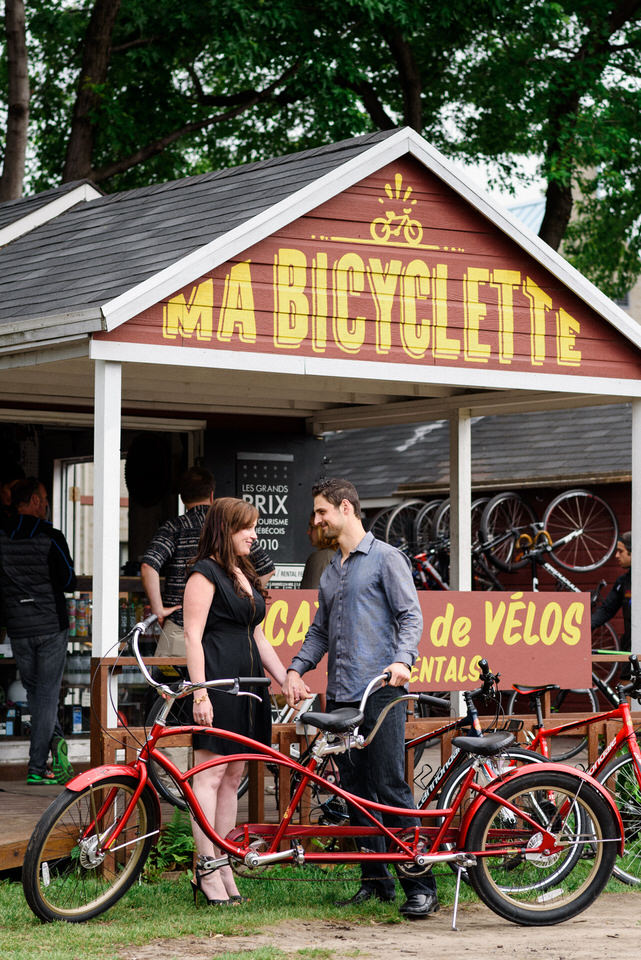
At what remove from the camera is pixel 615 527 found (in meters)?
16.4

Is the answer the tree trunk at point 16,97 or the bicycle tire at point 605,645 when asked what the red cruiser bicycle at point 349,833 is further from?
the tree trunk at point 16,97

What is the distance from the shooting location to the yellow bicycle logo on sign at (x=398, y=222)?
28.5 ft

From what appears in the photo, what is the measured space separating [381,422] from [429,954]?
5857 millimetres

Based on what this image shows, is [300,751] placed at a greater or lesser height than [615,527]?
lesser

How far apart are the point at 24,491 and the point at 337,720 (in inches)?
151

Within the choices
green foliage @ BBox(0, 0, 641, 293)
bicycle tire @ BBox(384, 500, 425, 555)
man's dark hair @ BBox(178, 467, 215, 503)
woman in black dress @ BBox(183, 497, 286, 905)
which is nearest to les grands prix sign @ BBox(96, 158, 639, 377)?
man's dark hair @ BBox(178, 467, 215, 503)

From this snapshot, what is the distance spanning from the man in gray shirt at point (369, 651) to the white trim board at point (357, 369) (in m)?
1.32

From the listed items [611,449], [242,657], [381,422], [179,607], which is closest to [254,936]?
[242,657]

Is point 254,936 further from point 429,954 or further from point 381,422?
point 381,422

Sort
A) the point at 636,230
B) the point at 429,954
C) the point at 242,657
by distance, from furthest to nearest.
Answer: the point at 636,230 → the point at 242,657 → the point at 429,954

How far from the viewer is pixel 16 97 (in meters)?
19.2

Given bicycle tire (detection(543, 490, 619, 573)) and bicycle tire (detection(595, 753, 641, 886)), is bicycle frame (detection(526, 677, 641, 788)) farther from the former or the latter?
bicycle tire (detection(543, 490, 619, 573))

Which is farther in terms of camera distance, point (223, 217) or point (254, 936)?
point (223, 217)

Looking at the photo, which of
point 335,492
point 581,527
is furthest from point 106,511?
point 581,527
